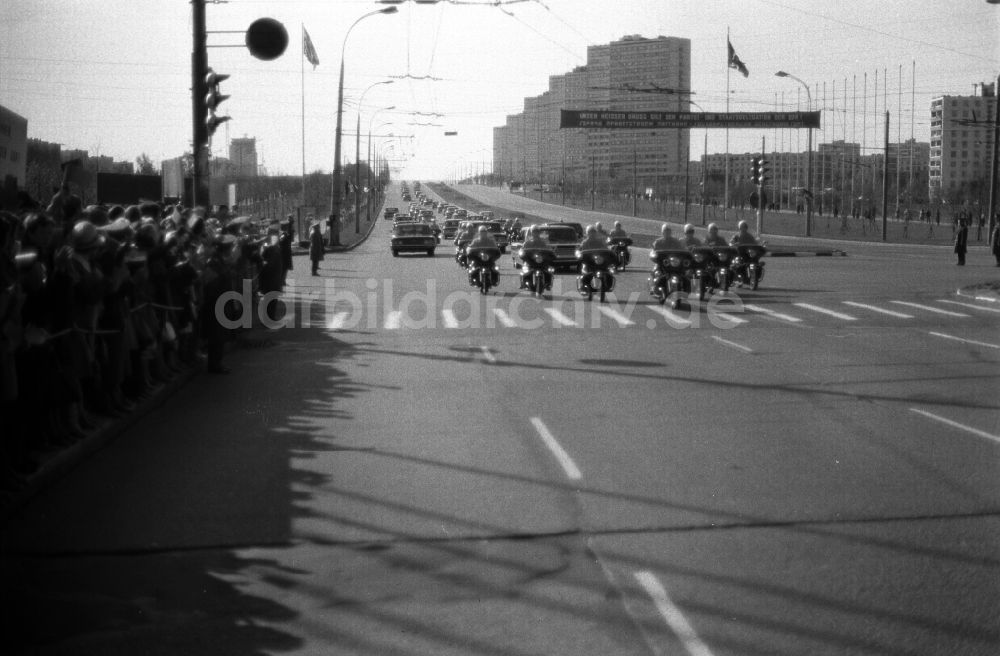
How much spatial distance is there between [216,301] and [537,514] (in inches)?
340

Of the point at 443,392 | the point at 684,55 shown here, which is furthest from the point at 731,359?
the point at 684,55

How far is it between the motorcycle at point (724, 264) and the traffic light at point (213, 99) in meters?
14.0

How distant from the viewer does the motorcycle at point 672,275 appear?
2672cm

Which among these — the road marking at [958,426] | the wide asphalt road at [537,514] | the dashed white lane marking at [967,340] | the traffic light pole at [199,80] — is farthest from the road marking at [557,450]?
the traffic light pole at [199,80]

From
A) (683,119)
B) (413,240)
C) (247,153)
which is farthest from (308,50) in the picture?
(247,153)

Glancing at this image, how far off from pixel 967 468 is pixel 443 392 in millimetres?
6109

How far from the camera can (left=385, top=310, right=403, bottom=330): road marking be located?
74.5 ft

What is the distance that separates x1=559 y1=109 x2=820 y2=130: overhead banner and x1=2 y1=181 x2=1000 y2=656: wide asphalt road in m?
61.5

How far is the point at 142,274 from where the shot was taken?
1316cm

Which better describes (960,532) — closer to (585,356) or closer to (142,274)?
(142,274)

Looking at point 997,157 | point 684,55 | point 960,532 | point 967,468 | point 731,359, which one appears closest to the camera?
point 960,532

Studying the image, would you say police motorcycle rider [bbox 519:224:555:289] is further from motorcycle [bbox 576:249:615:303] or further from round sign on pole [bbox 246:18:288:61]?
round sign on pole [bbox 246:18:288:61]

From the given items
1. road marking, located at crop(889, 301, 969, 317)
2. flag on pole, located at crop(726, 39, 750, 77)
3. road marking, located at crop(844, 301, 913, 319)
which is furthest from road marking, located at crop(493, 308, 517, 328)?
flag on pole, located at crop(726, 39, 750, 77)

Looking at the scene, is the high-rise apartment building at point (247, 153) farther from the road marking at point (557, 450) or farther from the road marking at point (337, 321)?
the road marking at point (557, 450)
